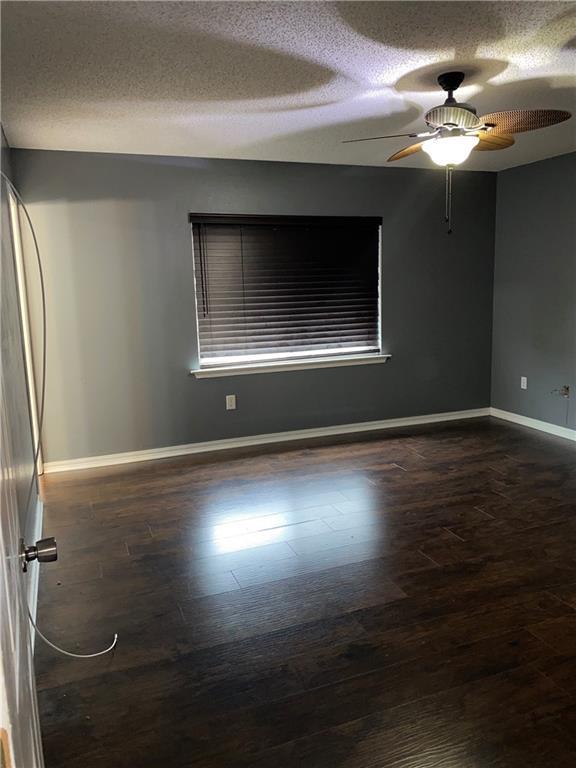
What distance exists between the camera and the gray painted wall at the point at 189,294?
395cm

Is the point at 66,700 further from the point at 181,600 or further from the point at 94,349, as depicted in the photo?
the point at 94,349

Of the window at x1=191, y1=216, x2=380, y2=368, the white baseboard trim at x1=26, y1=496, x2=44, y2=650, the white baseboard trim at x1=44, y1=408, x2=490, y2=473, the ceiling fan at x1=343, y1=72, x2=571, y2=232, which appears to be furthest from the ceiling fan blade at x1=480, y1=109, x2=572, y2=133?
the white baseboard trim at x1=44, y1=408, x2=490, y2=473

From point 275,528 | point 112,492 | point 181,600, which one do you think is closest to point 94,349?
point 112,492

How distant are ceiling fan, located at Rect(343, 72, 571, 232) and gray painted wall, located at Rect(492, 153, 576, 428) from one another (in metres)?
2.03

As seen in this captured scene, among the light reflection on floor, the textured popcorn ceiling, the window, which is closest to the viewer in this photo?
the textured popcorn ceiling

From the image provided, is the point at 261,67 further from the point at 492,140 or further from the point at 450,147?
the point at 492,140

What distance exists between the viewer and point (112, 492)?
3.64 m

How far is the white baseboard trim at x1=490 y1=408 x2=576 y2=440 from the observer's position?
14.9 feet

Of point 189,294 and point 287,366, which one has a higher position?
point 189,294

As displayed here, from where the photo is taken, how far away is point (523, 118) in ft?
8.10

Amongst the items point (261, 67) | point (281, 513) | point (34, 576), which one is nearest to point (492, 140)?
point (261, 67)

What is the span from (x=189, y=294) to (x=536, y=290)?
291cm

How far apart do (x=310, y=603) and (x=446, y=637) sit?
1.82ft

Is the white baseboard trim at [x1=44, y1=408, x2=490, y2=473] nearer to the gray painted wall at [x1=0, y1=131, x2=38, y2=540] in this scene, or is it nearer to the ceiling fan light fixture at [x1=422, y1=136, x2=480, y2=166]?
the gray painted wall at [x1=0, y1=131, x2=38, y2=540]
